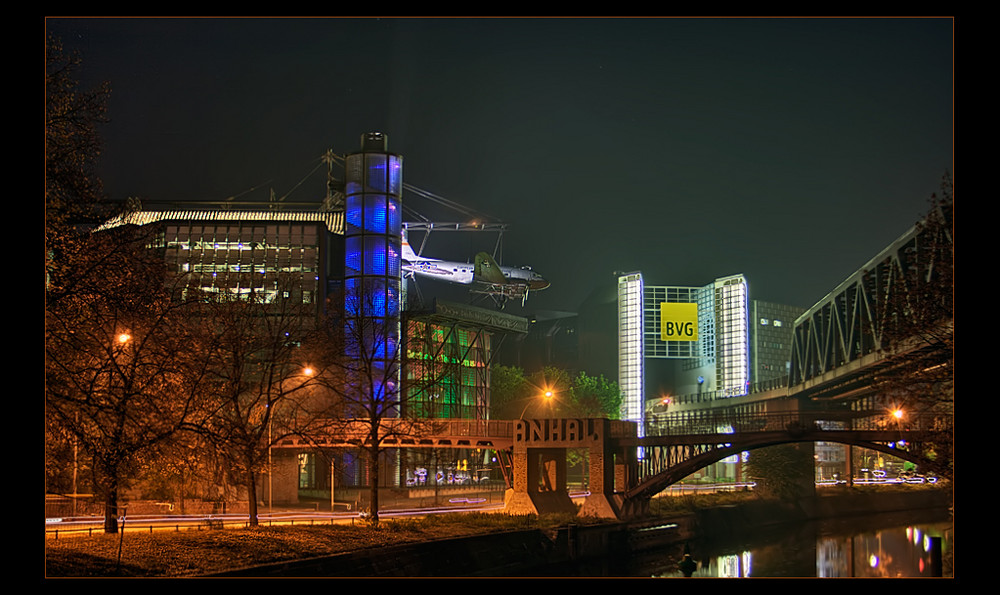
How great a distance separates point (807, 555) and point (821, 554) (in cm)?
114

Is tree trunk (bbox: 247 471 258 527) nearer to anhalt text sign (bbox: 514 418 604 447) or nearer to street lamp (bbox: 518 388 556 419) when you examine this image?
anhalt text sign (bbox: 514 418 604 447)

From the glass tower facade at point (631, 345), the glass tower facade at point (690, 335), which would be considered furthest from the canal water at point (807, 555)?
the glass tower facade at point (690, 335)

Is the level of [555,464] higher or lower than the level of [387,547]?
higher

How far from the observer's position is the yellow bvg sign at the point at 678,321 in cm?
18325

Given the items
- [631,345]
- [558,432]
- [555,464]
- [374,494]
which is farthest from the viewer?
[631,345]

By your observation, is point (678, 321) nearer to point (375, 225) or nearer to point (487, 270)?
point (487, 270)

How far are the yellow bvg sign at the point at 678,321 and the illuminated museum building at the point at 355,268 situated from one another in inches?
2378

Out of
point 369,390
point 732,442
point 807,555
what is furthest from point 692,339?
point 807,555

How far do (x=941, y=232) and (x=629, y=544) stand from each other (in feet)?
96.4

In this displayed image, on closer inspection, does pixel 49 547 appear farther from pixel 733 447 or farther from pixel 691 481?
pixel 691 481

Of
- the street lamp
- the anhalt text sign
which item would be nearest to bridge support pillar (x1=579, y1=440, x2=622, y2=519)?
the anhalt text sign

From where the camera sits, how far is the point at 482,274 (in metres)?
122

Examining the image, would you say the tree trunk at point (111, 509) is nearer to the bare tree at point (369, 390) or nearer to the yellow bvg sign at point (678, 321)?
the bare tree at point (369, 390)

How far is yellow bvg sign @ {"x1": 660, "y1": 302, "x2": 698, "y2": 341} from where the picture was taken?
183250 millimetres
